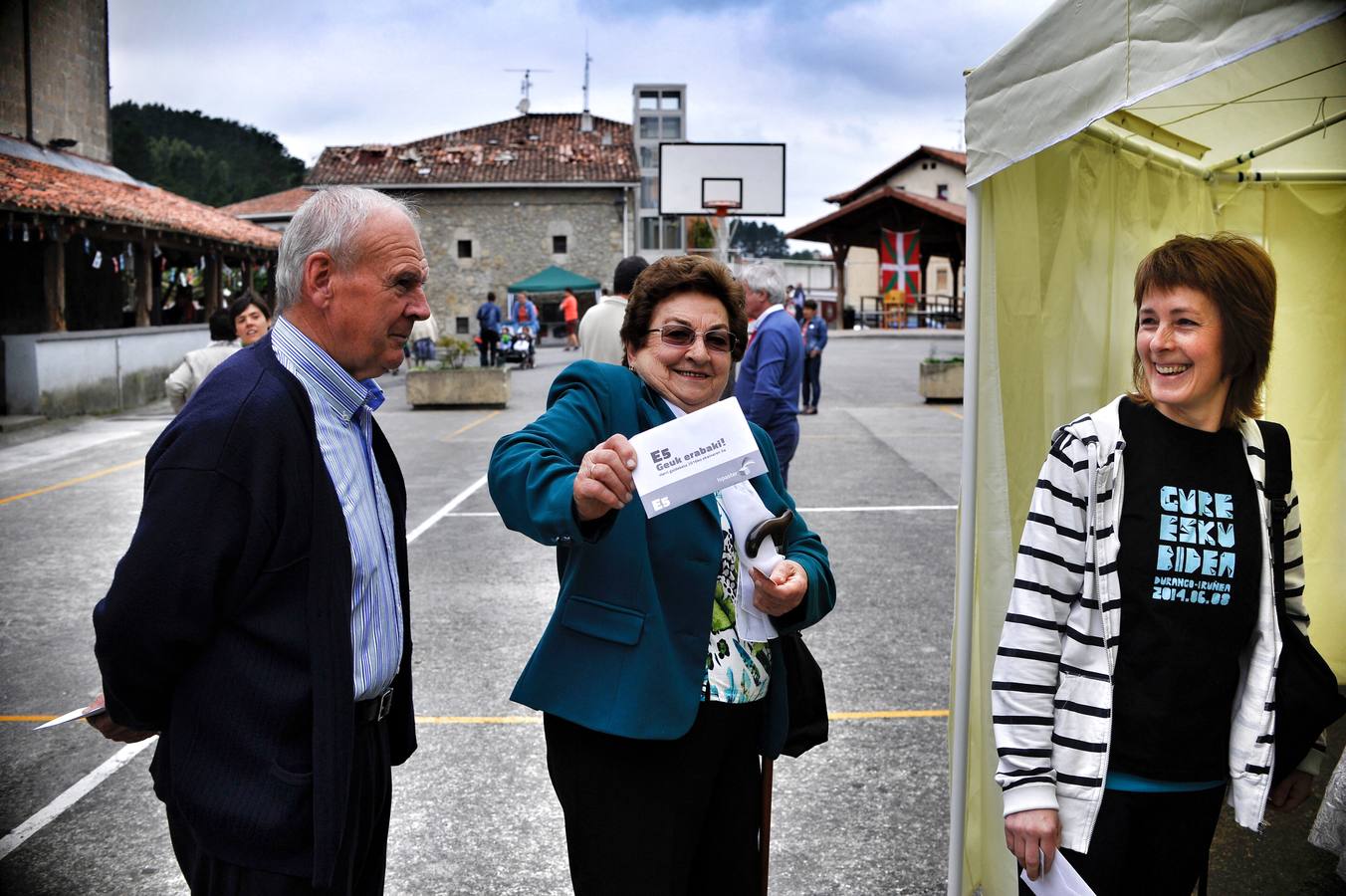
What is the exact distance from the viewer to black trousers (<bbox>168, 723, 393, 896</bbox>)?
1.95m

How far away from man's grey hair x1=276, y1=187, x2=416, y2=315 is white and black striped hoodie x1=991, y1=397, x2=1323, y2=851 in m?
1.41

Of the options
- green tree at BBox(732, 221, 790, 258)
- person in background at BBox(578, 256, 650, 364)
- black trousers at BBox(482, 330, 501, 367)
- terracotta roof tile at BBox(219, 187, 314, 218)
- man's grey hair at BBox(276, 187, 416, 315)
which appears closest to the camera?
man's grey hair at BBox(276, 187, 416, 315)

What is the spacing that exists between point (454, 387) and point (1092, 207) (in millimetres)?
15531

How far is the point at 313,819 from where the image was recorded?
1905 millimetres

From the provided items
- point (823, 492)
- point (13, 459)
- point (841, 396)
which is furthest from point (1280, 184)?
point (841, 396)

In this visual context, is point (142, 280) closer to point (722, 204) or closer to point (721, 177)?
point (721, 177)

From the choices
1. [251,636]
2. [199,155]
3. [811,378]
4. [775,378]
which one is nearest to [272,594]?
[251,636]

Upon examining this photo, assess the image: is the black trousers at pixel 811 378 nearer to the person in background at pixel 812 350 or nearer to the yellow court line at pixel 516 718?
the person in background at pixel 812 350

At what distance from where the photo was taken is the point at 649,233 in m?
68.2

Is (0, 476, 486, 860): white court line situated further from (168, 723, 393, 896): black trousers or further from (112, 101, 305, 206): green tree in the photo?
(112, 101, 305, 206): green tree

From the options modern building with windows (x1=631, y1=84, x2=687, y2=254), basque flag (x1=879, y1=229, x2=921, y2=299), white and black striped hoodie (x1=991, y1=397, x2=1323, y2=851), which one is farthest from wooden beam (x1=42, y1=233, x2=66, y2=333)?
modern building with windows (x1=631, y1=84, x2=687, y2=254)

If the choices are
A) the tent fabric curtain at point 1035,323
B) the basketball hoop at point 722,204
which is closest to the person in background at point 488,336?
the basketball hoop at point 722,204

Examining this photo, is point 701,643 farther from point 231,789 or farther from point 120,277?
point 120,277

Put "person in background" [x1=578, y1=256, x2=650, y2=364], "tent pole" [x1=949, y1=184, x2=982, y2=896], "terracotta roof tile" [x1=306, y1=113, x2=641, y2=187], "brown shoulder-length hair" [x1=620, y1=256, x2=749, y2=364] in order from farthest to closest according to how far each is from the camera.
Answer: "terracotta roof tile" [x1=306, y1=113, x2=641, y2=187], "person in background" [x1=578, y1=256, x2=650, y2=364], "tent pole" [x1=949, y1=184, x2=982, y2=896], "brown shoulder-length hair" [x1=620, y1=256, x2=749, y2=364]
